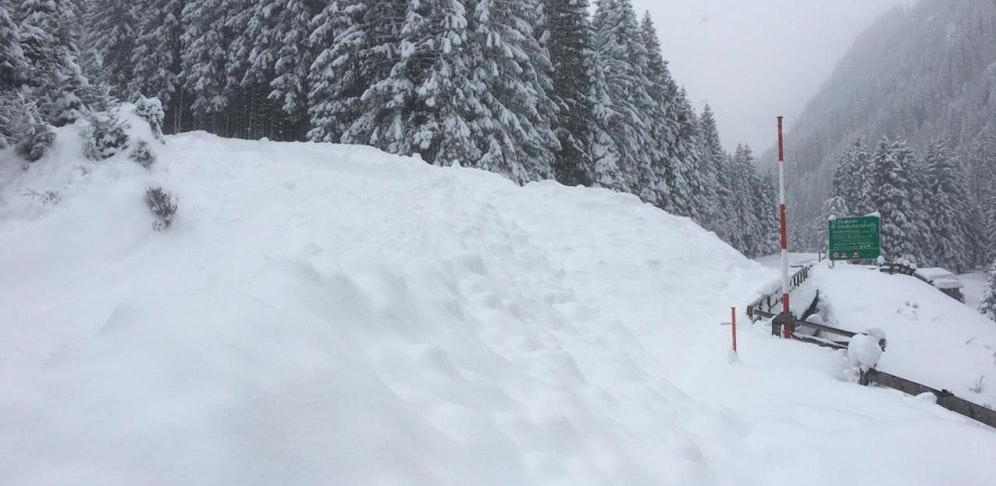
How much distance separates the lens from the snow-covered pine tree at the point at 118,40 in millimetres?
28906

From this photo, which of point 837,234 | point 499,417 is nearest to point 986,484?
point 499,417

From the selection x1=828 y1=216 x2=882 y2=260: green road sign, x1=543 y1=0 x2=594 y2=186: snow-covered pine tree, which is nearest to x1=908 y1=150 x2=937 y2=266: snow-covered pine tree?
x1=543 y1=0 x2=594 y2=186: snow-covered pine tree

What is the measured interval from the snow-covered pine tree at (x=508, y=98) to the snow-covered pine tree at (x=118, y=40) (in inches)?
882

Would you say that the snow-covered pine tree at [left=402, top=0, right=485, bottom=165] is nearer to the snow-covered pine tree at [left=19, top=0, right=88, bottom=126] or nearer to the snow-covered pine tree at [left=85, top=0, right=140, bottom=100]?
the snow-covered pine tree at [left=19, top=0, right=88, bottom=126]

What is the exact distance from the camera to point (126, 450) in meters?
1.74

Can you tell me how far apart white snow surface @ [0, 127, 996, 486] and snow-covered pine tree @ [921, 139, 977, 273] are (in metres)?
47.1

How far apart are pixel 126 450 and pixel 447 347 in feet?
7.46

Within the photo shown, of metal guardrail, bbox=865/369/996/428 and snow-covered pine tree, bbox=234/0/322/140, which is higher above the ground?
snow-covered pine tree, bbox=234/0/322/140

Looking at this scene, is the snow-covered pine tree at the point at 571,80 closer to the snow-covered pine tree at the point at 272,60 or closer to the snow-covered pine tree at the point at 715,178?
the snow-covered pine tree at the point at 272,60

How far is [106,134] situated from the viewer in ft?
28.4

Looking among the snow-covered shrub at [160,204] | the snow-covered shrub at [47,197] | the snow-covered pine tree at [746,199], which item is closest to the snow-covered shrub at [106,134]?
the snow-covered shrub at [47,197]

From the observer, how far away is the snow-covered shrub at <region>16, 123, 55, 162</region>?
7711 millimetres

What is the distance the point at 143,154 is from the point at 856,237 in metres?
15.9

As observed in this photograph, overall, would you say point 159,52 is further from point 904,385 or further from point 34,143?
point 904,385
